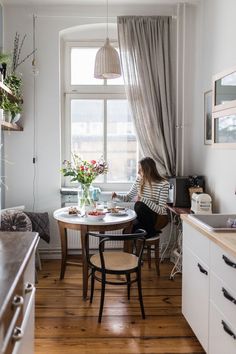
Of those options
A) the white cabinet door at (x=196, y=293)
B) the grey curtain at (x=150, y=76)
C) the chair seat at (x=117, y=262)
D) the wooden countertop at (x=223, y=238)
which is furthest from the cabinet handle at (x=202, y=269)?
the grey curtain at (x=150, y=76)

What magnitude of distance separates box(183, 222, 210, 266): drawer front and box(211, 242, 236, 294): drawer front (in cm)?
11

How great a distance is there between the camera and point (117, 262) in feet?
9.93

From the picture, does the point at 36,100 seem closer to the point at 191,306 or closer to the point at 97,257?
the point at 97,257

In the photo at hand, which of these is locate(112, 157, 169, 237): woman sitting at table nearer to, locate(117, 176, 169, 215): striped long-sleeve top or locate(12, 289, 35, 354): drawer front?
locate(117, 176, 169, 215): striped long-sleeve top

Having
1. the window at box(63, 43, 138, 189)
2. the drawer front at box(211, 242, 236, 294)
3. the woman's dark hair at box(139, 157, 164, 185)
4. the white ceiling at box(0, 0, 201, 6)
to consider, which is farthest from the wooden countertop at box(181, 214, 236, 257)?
the white ceiling at box(0, 0, 201, 6)

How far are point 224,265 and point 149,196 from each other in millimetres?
2034

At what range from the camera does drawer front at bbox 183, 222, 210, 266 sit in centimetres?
228

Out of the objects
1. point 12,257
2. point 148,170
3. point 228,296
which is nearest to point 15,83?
point 148,170

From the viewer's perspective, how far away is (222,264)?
6.61 feet

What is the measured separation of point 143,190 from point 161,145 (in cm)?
63

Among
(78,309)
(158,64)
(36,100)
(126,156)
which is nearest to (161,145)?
(126,156)

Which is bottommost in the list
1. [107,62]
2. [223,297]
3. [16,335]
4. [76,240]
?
[76,240]

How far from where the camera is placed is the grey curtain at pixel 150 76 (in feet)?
14.0

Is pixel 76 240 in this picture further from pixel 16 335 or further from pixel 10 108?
pixel 16 335
